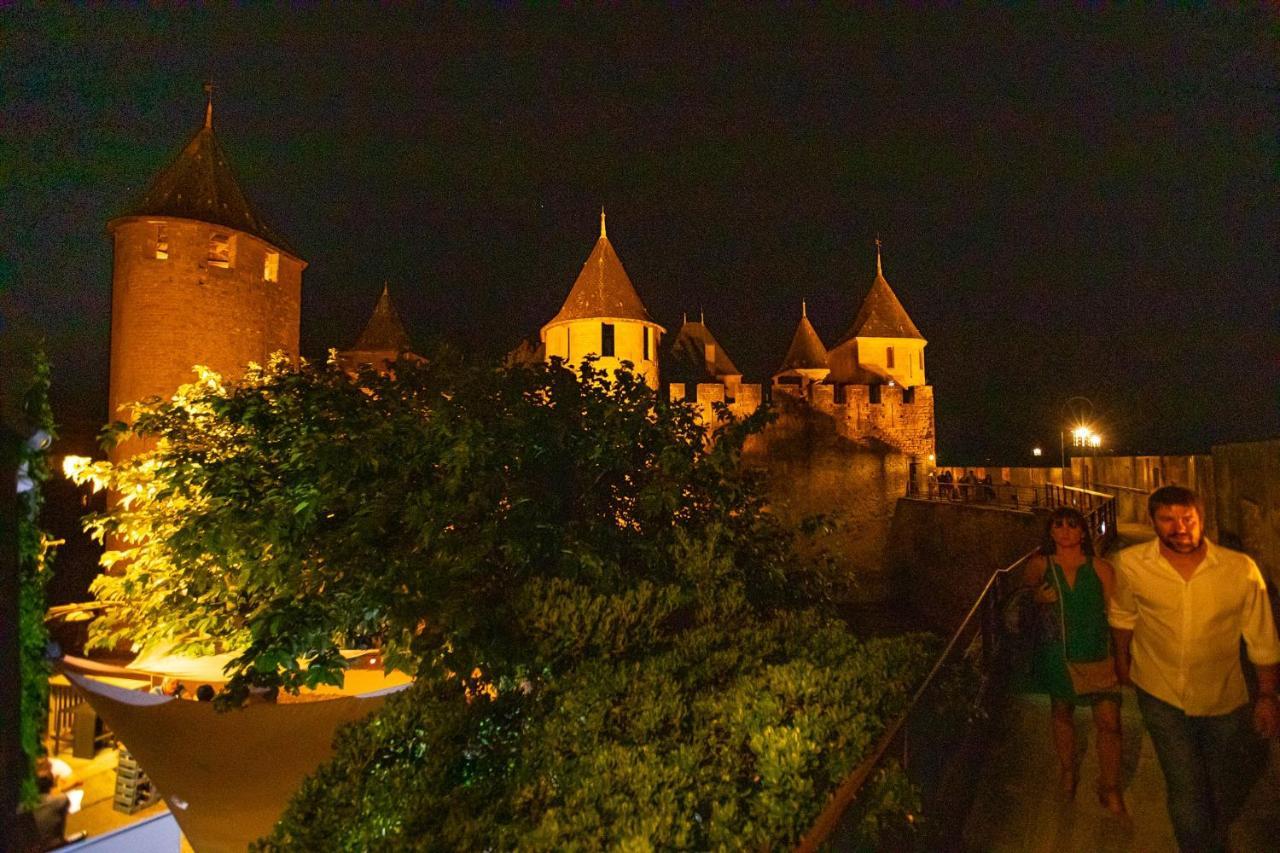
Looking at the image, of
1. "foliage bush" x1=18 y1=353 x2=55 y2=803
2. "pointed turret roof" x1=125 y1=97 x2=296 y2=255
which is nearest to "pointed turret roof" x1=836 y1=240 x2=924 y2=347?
"pointed turret roof" x1=125 y1=97 x2=296 y2=255

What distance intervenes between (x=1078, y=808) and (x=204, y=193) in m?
22.8

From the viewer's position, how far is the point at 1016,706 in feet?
17.5

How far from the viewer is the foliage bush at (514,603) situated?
128 inches

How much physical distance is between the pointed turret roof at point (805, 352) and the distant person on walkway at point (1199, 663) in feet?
105

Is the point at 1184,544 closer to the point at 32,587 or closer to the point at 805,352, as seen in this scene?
the point at 32,587

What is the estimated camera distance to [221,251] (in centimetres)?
1948

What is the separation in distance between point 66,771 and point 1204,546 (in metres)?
4.39

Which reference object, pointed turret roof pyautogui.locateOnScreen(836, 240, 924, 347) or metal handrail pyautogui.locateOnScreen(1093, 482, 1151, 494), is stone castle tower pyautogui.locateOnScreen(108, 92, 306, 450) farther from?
pointed turret roof pyautogui.locateOnScreen(836, 240, 924, 347)

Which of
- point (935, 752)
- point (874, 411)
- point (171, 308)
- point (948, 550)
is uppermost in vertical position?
point (171, 308)

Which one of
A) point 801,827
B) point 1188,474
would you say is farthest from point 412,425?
point 1188,474

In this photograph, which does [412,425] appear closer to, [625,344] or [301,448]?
[301,448]

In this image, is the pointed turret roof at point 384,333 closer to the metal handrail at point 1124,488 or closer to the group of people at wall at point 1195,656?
the metal handrail at point 1124,488

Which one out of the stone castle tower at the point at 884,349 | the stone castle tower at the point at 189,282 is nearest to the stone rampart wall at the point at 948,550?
the stone castle tower at the point at 884,349

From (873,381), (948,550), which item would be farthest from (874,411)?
(873,381)
